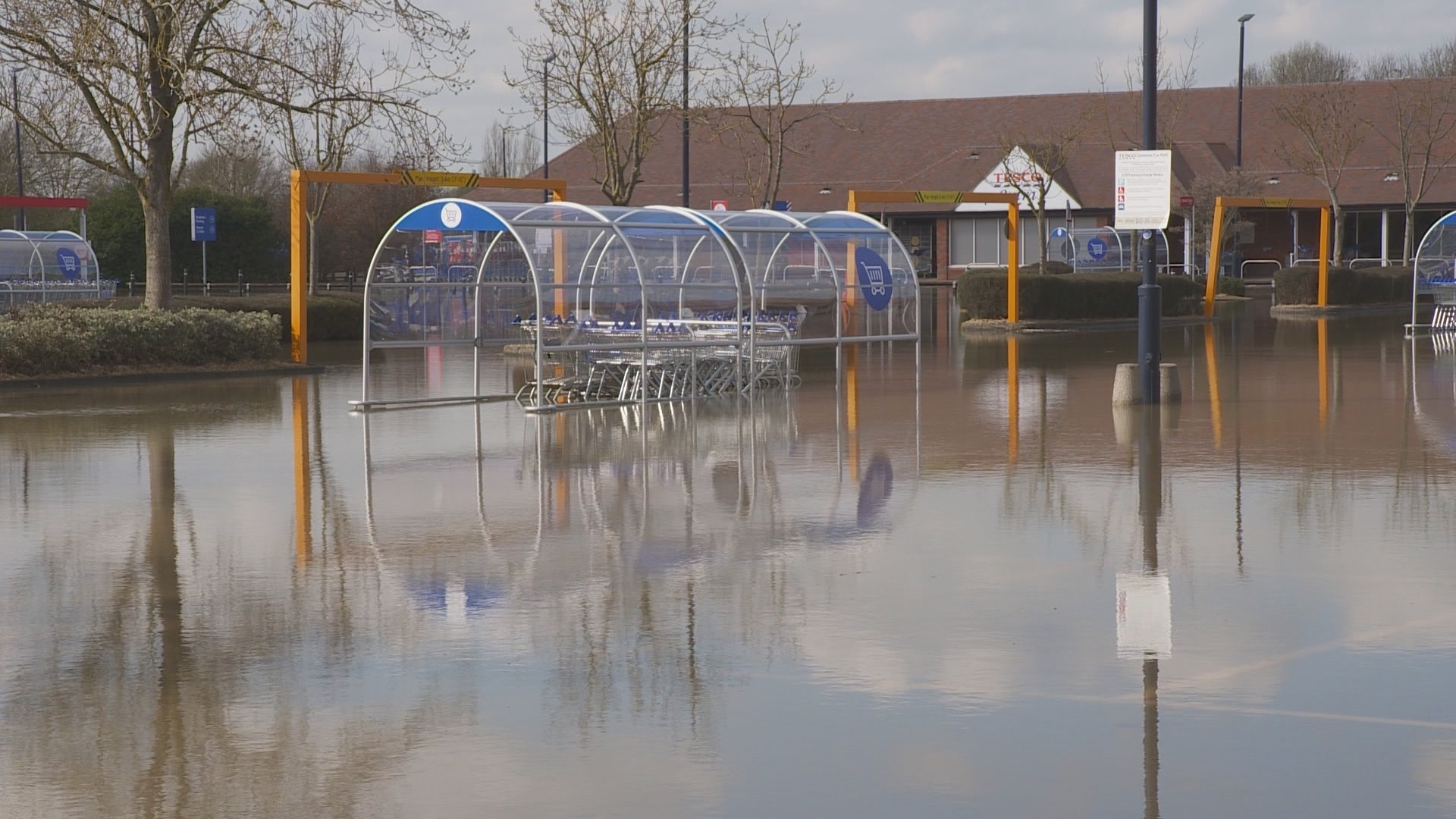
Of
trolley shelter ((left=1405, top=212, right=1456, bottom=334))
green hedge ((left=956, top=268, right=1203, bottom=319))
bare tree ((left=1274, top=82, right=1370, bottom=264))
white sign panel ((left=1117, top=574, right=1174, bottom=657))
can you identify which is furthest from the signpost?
white sign panel ((left=1117, top=574, right=1174, bottom=657))

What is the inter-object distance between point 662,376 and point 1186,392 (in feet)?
18.7

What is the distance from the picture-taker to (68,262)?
123ft

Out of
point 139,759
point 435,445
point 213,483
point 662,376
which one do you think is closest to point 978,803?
point 139,759

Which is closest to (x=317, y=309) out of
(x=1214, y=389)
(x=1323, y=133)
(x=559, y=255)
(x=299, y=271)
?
(x=299, y=271)

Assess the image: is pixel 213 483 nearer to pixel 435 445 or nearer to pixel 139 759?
pixel 435 445

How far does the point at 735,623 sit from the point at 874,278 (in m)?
15.1

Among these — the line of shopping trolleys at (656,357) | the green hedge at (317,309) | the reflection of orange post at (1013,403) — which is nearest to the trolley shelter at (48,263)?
the green hedge at (317,309)

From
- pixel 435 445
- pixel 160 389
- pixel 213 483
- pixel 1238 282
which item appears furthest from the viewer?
pixel 1238 282

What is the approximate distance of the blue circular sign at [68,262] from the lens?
122 ft

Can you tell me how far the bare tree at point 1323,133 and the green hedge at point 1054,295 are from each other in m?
15.0

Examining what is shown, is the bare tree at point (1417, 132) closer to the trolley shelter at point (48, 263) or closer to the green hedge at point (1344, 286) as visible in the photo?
the green hedge at point (1344, 286)

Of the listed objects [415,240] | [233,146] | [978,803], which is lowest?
[978,803]

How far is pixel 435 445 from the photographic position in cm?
1474

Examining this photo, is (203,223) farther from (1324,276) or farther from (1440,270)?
(1440,270)
